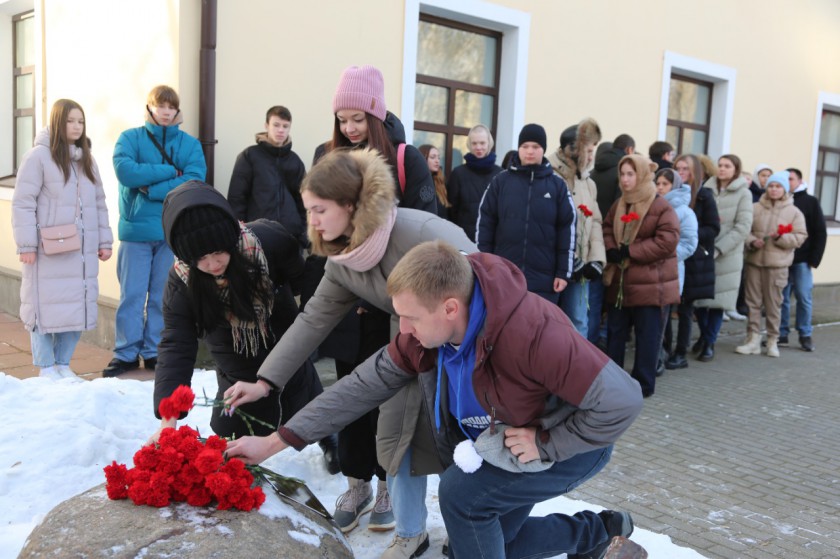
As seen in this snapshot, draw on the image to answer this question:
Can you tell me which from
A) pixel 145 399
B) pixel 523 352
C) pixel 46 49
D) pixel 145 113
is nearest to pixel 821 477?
pixel 523 352

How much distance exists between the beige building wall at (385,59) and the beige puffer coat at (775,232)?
1.99m

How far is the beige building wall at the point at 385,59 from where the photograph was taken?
6.49m

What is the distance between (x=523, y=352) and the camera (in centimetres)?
→ 236

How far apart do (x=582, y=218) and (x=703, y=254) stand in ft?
6.15

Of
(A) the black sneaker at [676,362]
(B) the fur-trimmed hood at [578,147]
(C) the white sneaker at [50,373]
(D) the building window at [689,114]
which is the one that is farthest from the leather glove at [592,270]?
(D) the building window at [689,114]

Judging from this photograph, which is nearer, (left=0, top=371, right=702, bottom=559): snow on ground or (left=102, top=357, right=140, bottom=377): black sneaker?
(left=0, top=371, right=702, bottom=559): snow on ground

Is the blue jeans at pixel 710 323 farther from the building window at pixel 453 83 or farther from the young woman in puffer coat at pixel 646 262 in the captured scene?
the building window at pixel 453 83

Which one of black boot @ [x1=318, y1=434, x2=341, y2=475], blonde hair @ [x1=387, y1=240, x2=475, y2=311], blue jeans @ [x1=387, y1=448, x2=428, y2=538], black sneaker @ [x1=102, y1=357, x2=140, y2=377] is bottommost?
black sneaker @ [x1=102, y1=357, x2=140, y2=377]

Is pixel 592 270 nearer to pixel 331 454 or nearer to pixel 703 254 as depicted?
pixel 703 254

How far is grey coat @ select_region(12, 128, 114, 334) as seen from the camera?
5668mm

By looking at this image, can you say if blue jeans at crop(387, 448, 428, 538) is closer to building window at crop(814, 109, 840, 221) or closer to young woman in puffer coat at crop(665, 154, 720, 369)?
young woman in puffer coat at crop(665, 154, 720, 369)

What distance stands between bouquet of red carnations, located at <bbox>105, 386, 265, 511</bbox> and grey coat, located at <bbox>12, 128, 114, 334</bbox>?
3677 mm

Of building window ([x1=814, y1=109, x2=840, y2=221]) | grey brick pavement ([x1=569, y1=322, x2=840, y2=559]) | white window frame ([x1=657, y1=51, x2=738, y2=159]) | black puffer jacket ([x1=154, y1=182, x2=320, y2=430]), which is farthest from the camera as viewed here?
building window ([x1=814, y1=109, x2=840, y2=221])

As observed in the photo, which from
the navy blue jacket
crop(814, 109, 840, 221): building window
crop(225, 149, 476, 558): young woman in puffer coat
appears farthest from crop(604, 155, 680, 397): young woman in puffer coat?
crop(814, 109, 840, 221): building window
